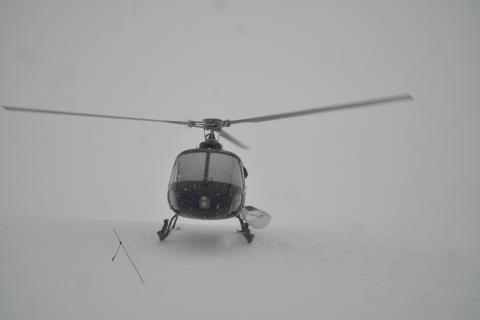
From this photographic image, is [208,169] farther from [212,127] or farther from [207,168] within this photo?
[212,127]

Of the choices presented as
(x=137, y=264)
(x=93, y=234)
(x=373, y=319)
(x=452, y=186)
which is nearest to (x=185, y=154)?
(x=137, y=264)

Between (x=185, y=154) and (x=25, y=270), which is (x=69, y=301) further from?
(x=185, y=154)

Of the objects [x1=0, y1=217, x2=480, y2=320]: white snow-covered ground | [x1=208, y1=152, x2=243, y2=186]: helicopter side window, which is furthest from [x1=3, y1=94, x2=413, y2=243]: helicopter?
[x1=0, y1=217, x2=480, y2=320]: white snow-covered ground

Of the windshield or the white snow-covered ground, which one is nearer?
the white snow-covered ground

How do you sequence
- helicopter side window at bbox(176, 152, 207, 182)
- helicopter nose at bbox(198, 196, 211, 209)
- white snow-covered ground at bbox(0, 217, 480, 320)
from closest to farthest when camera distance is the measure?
white snow-covered ground at bbox(0, 217, 480, 320)
helicopter nose at bbox(198, 196, 211, 209)
helicopter side window at bbox(176, 152, 207, 182)

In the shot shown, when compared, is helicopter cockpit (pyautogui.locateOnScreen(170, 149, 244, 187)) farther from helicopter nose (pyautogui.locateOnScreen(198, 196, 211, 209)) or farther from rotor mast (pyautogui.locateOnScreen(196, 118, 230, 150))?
rotor mast (pyautogui.locateOnScreen(196, 118, 230, 150))

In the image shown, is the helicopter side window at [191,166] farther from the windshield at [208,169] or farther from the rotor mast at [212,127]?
the rotor mast at [212,127]

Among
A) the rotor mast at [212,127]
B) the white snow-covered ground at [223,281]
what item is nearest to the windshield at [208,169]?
the rotor mast at [212,127]

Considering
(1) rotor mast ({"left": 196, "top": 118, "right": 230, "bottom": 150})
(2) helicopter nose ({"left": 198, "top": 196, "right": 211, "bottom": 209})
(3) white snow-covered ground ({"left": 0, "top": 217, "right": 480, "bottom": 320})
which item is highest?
(1) rotor mast ({"left": 196, "top": 118, "right": 230, "bottom": 150})
